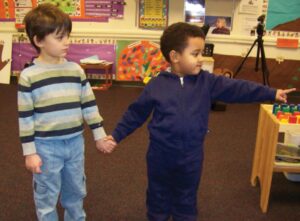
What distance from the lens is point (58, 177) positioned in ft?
4.99

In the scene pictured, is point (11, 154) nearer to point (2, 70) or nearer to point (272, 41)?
point (2, 70)

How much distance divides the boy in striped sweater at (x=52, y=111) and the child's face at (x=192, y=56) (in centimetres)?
42

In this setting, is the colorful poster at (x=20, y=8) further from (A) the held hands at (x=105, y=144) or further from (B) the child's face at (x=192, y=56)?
(B) the child's face at (x=192, y=56)

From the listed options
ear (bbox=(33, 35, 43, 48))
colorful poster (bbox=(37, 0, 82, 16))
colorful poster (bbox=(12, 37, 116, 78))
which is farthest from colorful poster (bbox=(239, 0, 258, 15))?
ear (bbox=(33, 35, 43, 48))

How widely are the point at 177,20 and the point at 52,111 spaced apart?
364cm

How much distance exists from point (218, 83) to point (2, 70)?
4.15 metres

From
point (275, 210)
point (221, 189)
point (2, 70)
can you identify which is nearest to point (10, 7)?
point (2, 70)

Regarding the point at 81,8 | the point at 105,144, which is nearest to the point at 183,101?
the point at 105,144

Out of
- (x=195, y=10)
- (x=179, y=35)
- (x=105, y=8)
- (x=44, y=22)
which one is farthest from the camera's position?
(x=105, y=8)

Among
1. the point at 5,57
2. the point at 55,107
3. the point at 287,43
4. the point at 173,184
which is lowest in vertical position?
the point at 173,184

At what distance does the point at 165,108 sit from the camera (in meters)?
1.51

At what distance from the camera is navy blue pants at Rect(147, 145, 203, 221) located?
157 cm

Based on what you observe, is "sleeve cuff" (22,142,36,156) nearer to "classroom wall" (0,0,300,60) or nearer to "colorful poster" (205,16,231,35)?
"classroom wall" (0,0,300,60)

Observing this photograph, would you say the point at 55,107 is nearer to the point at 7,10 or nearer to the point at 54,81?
the point at 54,81
